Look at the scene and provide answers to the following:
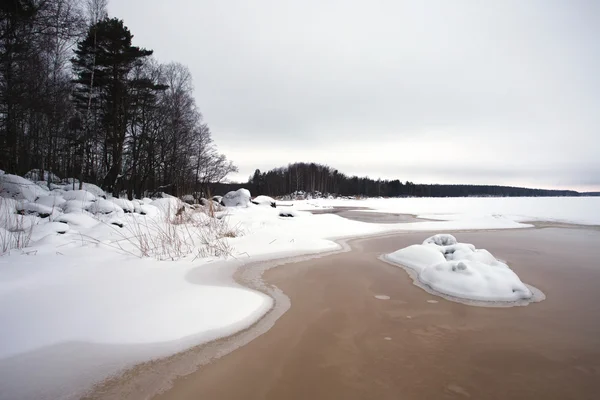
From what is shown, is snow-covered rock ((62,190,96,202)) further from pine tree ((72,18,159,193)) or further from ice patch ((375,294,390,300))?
ice patch ((375,294,390,300))

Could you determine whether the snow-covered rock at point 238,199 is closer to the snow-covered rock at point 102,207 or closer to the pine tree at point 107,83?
the pine tree at point 107,83

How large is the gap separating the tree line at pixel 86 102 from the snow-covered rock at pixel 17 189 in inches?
73.8

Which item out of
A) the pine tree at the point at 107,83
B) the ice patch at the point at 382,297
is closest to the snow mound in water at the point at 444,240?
the ice patch at the point at 382,297

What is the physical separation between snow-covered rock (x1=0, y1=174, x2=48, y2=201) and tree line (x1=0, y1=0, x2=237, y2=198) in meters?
1.88

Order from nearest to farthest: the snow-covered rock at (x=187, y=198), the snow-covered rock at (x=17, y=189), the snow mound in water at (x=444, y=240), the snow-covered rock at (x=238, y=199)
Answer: the snow mound in water at (x=444, y=240), the snow-covered rock at (x=17, y=189), the snow-covered rock at (x=187, y=198), the snow-covered rock at (x=238, y=199)

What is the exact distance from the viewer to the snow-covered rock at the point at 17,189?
24.0 feet

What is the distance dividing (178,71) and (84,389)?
66.4 feet

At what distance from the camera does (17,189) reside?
7469mm

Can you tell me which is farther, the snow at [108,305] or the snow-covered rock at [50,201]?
the snow-covered rock at [50,201]

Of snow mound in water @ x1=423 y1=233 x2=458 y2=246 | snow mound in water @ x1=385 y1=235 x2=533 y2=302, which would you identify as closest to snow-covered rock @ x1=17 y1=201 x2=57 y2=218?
snow mound in water @ x1=385 y1=235 x2=533 y2=302

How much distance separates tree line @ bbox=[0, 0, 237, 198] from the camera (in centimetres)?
736

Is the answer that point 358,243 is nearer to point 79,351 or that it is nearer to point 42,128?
point 79,351

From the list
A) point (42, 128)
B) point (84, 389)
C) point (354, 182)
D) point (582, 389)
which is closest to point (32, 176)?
point (42, 128)

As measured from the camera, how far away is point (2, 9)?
650 cm
